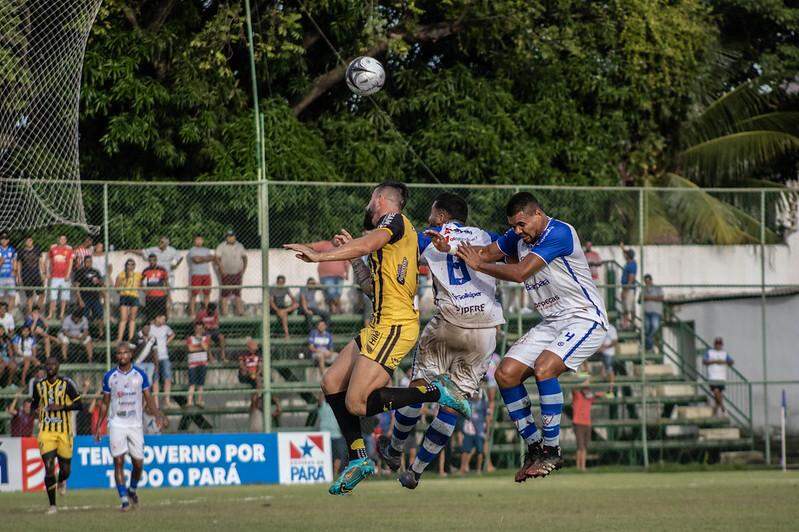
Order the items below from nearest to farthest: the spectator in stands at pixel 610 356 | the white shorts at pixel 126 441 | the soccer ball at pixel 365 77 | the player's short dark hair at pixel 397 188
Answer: the player's short dark hair at pixel 397 188
the soccer ball at pixel 365 77
the white shorts at pixel 126 441
the spectator in stands at pixel 610 356

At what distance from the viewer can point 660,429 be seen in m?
26.7

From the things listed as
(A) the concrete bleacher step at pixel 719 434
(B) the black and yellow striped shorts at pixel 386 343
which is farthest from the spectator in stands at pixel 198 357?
(B) the black and yellow striped shorts at pixel 386 343

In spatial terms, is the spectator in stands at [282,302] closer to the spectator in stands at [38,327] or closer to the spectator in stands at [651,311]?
the spectator in stands at [38,327]

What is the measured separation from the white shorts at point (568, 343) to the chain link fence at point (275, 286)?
12.1 meters

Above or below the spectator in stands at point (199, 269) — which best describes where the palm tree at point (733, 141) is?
above

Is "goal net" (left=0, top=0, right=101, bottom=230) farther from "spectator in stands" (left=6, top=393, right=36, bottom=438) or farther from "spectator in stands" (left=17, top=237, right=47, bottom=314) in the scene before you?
"spectator in stands" (left=6, top=393, right=36, bottom=438)

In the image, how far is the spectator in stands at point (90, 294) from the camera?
2275cm

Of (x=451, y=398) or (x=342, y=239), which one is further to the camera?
(x=451, y=398)

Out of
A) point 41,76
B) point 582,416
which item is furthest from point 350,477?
point 582,416

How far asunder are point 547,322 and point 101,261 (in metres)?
12.6

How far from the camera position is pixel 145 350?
23062 millimetres

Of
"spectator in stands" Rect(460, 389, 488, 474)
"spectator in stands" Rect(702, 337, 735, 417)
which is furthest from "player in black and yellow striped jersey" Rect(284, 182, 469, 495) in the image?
"spectator in stands" Rect(702, 337, 735, 417)

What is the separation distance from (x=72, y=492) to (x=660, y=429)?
11.5m

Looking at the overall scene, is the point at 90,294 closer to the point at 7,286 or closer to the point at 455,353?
the point at 7,286
